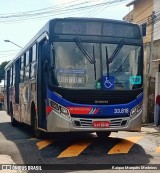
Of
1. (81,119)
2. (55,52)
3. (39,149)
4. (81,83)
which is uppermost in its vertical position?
(55,52)

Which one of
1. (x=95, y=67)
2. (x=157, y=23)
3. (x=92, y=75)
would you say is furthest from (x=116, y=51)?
(x=157, y=23)

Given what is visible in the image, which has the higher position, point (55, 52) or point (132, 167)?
point (55, 52)

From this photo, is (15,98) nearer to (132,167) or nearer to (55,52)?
(55,52)

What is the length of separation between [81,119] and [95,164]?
61.1 inches

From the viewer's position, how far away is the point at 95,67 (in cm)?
1026

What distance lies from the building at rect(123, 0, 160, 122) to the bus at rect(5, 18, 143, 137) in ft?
30.0

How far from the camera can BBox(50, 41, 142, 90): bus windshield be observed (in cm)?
1014

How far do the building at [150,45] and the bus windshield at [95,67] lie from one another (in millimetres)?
9216

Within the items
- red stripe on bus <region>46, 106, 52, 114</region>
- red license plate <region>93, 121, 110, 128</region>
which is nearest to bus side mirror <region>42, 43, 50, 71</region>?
red stripe on bus <region>46, 106, 52, 114</region>

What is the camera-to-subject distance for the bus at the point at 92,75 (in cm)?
1003

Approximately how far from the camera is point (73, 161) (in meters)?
9.09

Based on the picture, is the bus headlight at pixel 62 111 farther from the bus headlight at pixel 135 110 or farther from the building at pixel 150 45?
the building at pixel 150 45

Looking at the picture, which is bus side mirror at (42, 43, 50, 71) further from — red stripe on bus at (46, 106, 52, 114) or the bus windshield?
red stripe on bus at (46, 106, 52, 114)

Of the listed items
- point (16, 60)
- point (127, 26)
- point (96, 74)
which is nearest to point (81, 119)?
point (96, 74)
